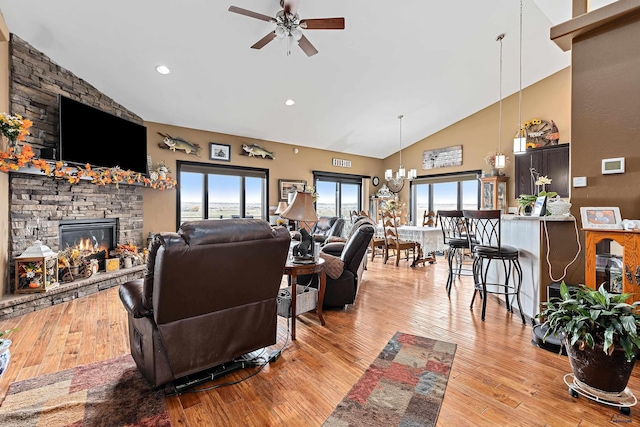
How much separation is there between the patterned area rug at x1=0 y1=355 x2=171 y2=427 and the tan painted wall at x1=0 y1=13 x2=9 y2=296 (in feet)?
6.82

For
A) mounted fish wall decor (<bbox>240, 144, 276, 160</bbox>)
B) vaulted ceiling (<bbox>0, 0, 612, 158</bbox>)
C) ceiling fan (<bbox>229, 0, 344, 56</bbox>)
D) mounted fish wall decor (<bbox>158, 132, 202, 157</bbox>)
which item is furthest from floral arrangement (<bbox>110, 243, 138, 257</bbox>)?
ceiling fan (<bbox>229, 0, 344, 56</bbox>)

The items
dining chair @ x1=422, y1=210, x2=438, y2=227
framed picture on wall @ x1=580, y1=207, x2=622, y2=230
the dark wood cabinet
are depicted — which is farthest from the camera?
dining chair @ x1=422, y1=210, x2=438, y2=227

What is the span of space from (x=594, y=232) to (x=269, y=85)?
468cm

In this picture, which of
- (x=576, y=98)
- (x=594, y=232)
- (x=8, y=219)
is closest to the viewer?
(x=594, y=232)

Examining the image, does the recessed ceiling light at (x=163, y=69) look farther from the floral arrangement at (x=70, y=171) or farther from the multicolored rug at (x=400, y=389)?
the multicolored rug at (x=400, y=389)

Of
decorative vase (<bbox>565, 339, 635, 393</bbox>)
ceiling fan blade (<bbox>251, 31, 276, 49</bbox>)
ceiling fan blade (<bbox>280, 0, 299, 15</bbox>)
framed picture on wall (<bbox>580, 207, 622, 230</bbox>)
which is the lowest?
decorative vase (<bbox>565, 339, 635, 393</bbox>)

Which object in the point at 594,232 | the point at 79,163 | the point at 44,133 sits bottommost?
the point at 594,232

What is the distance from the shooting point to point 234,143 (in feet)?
21.6

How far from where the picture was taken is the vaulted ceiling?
3.41 metres

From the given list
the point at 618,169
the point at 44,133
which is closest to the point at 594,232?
the point at 618,169

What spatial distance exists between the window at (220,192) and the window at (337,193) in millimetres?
1722

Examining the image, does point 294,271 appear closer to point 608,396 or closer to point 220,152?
point 608,396

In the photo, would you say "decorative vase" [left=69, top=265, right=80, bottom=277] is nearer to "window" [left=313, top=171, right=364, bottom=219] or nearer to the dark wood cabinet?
"window" [left=313, top=171, right=364, bottom=219]

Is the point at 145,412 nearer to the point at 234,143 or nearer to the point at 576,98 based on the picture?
the point at 576,98
